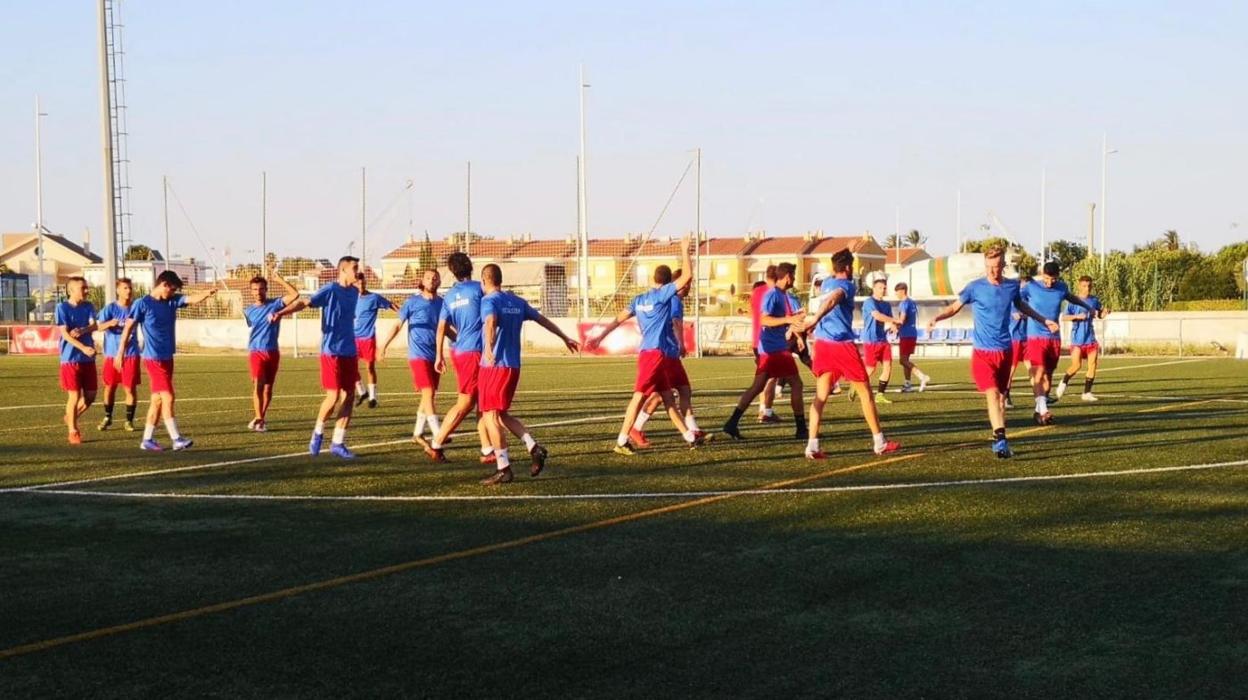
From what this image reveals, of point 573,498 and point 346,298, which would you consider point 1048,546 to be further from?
point 346,298

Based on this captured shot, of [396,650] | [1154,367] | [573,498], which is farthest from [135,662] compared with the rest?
[1154,367]

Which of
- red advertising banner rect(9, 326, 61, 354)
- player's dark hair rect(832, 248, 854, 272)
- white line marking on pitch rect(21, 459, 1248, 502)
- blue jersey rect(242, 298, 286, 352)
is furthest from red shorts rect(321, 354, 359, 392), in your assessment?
red advertising banner rect(9, 326, 61, 354)

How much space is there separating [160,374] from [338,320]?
2.65 m

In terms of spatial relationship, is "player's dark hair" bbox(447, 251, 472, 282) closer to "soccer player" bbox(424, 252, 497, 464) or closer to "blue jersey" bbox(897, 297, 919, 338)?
"soccer player" bbox(424, 252, 497, 464)

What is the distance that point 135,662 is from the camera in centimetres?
618

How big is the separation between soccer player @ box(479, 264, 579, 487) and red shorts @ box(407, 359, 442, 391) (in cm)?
333

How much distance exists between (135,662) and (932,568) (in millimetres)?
4502

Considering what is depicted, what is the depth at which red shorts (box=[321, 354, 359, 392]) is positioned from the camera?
14594mm

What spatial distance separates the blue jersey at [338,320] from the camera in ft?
47.9

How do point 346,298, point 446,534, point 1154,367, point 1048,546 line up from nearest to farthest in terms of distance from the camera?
point 1048,546 → point 446,534 → point 346,298 → point 1154,367

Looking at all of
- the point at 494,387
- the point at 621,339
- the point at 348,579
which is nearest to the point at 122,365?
the point at 494,387

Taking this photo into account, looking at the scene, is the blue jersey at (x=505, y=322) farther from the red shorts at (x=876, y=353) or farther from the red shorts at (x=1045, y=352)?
the red shorts at (x=876, y=353)

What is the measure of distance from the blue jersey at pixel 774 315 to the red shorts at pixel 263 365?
6.73 meters

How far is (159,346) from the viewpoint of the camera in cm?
1591
